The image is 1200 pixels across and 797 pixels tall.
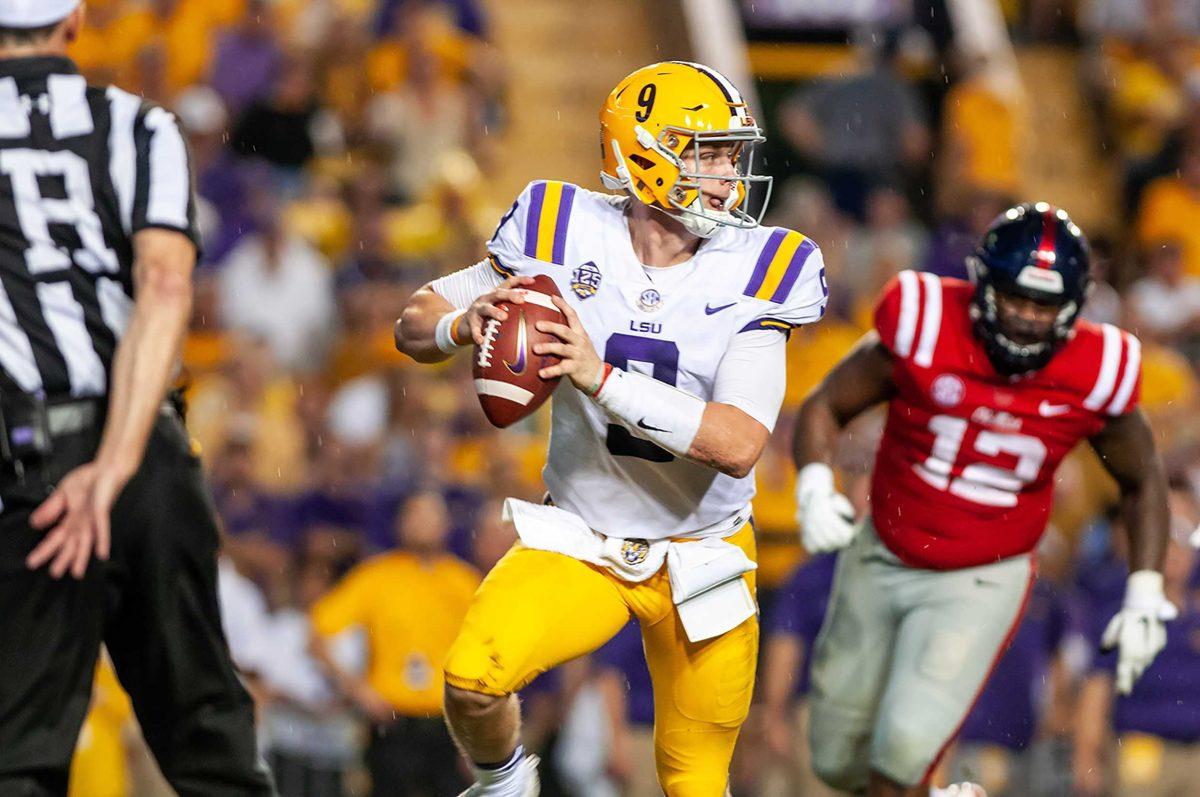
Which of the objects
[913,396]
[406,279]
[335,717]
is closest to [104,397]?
[913,396]

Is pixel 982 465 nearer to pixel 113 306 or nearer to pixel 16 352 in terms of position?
pixel 113 306

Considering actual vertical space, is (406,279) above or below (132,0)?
below

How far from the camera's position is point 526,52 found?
11367 mm

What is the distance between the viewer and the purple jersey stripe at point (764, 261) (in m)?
4.44

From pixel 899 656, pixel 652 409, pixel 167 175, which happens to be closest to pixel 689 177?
pixel 652 409

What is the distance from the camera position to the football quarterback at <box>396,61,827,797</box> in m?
4.36

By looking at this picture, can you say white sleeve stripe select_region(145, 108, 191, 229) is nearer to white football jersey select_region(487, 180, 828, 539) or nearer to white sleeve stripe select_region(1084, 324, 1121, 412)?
white football jersey select_region(487, 180, 828, 539)

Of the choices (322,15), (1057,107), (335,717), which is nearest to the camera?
(335,717)

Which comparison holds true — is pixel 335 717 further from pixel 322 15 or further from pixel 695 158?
pixel 322 15

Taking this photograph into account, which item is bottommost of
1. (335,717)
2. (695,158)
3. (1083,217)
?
(335,717)

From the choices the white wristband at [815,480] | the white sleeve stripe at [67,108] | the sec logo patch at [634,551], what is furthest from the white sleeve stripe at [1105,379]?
the white sleeve stripe at [67,108]

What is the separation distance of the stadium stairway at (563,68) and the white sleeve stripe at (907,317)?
5.32 meters

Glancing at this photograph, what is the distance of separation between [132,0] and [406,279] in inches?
102

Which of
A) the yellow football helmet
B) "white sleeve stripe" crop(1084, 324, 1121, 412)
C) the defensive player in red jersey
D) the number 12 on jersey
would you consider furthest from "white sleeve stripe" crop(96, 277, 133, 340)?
"white sleeve stripe" crop(1084, 324, 1121, 412)
